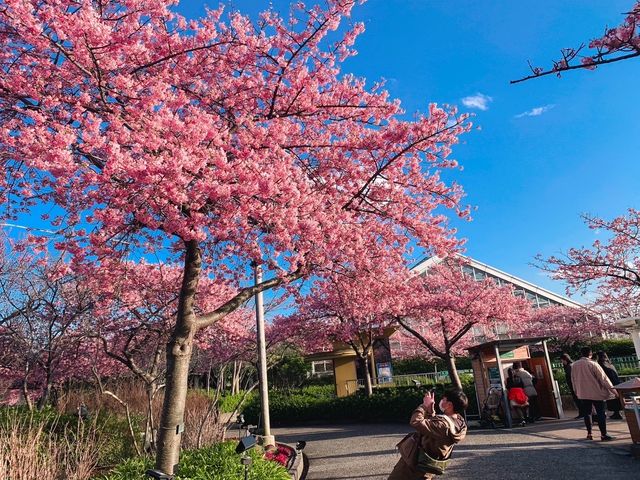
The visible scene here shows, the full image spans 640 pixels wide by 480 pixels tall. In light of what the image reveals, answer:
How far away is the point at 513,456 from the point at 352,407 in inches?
362

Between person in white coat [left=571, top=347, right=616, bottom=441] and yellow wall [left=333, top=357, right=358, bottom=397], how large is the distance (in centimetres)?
1542

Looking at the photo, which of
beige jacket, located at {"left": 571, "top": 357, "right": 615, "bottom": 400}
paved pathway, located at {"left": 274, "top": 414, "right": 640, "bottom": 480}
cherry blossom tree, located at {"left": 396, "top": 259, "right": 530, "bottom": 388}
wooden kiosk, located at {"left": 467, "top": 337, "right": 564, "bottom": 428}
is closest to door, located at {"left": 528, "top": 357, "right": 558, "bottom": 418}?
wooden kiosk, located at {"left": 467, "top": 337, "right": 564, "bottom": 428}

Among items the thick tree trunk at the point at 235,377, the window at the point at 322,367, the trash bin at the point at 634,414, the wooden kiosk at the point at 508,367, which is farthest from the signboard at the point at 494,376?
the window at the point at 322,367

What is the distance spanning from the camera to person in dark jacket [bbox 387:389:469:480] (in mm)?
3549

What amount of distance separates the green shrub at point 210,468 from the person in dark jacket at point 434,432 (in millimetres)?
2173

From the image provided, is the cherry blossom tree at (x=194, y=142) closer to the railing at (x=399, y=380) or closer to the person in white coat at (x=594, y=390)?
the person in white coat at (x=594, y=390)

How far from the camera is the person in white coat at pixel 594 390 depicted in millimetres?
7559

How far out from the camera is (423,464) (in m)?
3.58

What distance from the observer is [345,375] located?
23156mm

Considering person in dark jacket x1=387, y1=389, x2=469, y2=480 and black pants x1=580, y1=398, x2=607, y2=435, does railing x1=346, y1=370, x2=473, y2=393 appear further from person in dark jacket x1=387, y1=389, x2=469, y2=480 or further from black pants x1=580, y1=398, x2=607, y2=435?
person in dark jacket x1=387, y1=389, x2=469, y2=480

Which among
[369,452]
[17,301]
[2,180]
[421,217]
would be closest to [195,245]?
[2,180]

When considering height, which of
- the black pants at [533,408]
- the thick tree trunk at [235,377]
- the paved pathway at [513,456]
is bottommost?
the paved pathway at [513,456]

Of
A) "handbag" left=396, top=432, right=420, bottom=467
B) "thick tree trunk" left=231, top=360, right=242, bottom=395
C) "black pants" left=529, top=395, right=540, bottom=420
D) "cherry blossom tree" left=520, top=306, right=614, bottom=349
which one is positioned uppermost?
"cherry blossom tree" left=520, top=306, right=614, bottom=349

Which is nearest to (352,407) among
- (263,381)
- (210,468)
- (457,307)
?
Answer: (457,307)
